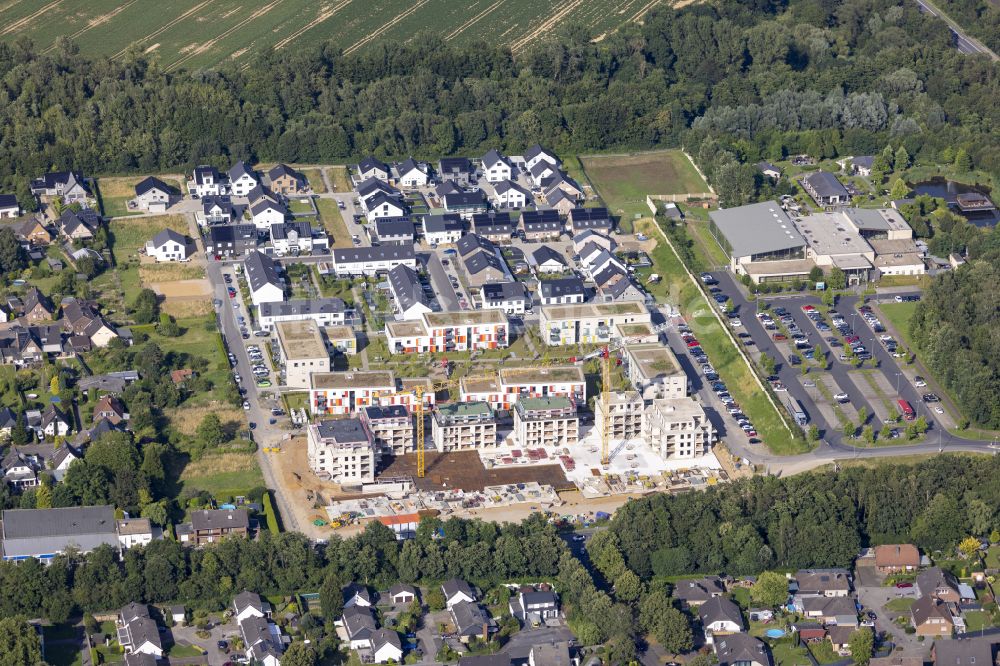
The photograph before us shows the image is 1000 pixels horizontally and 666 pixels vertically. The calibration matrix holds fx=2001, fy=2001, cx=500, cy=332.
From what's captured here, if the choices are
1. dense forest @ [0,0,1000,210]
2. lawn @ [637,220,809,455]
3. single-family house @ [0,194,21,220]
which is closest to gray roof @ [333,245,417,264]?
lawn @ [637,220,809,455]

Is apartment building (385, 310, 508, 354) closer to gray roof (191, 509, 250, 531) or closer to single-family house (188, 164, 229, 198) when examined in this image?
gray roof (191, 509, 250, 531)

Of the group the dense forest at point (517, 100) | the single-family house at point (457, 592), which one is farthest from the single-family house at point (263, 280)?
the single-family house at point (457, 592)

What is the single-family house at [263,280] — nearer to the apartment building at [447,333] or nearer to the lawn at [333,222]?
the lawn at [333,222]

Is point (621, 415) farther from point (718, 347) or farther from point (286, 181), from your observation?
point (286, 181)

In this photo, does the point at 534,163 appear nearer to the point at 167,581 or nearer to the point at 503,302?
the point at 503,302

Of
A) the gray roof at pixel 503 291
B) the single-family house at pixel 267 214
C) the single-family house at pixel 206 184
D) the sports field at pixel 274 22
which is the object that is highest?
the sports field at pixel 274 22

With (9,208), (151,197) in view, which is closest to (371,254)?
(151,197)
